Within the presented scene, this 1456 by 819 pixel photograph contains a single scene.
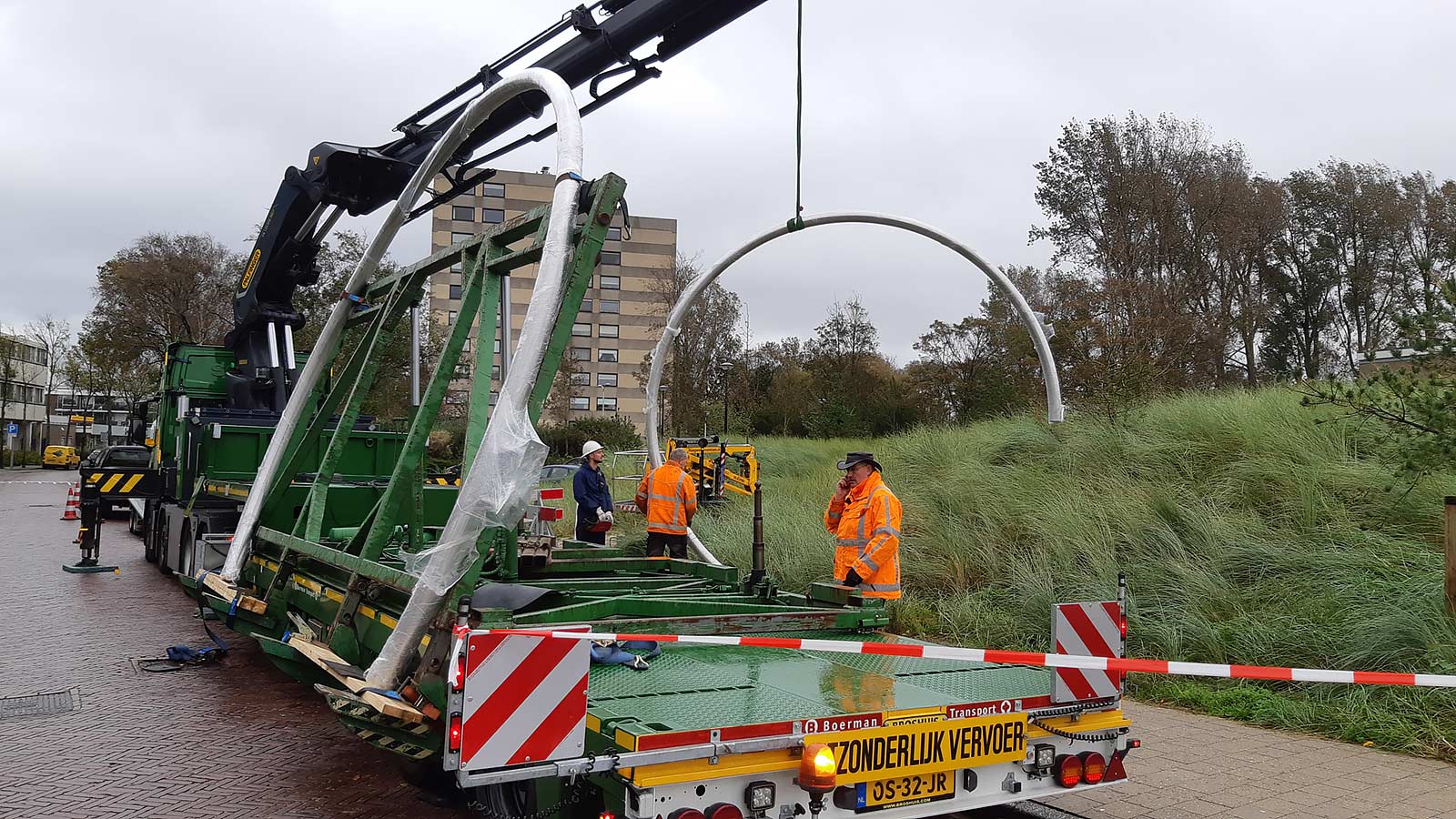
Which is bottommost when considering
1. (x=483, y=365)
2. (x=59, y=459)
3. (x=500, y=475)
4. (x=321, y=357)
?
(x=59, y=459)

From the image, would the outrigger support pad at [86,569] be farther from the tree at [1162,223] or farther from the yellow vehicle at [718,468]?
the tree at [1162,223]

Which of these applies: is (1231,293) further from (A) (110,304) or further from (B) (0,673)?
(A) (110,304)

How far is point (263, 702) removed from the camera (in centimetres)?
739

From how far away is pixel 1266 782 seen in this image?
5.36 m

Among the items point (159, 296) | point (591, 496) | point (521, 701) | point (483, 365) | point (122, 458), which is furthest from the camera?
point (159, 296)

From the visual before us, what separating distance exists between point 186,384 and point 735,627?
1146 centimetres

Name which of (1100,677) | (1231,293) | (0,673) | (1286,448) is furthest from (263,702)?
(1231,293)

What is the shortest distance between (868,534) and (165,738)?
466 cm

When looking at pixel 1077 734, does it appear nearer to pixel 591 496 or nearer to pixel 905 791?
pixel 905 791

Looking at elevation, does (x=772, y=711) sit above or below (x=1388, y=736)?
above

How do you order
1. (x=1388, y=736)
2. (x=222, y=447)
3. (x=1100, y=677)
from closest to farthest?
(x=1100, y=677), (x=1388, y=736), (x=222, y=447)

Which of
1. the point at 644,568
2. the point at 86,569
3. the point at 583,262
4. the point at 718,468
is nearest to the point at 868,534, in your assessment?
the point at 644,568

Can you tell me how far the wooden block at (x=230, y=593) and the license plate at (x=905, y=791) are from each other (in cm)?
464

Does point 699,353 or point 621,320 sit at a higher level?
point 621,320
